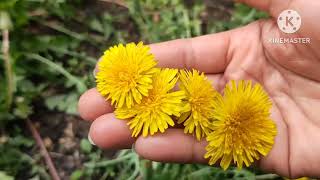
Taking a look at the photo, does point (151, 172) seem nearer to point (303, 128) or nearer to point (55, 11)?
point (303, 128)

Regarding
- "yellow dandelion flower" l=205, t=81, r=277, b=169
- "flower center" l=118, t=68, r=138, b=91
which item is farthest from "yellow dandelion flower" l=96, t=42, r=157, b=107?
"yellow dandelion flower" l=205, t=81, r=277, b=169

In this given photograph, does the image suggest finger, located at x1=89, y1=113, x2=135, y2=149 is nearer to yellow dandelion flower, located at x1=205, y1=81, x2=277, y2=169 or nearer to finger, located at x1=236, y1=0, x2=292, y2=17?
yellow dandelion flower, located at x1=205, y1=81, x2=277, y2=169

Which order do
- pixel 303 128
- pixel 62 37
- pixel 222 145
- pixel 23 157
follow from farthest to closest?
pixel 62 37 → pixel 23 157 → pixel 303 128 → pixel 222 145

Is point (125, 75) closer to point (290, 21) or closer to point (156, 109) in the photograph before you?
point (156, 109)

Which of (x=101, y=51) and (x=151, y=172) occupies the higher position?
(x=101, y=51)

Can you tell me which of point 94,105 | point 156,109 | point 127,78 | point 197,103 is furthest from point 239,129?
point 94,105

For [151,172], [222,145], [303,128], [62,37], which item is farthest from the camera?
[62,37]

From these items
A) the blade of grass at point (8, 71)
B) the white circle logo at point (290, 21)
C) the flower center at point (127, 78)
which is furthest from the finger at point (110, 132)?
the white circle logo at point (290, 21)

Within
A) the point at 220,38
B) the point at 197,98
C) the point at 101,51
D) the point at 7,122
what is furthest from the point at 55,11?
the point at 197,98

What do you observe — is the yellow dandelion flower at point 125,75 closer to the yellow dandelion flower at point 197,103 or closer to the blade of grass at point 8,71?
the yellow dandelion flower at point 197,103
